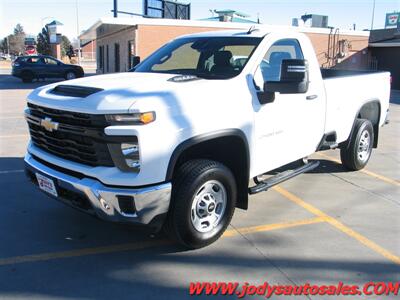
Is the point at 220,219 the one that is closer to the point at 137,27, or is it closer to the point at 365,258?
the point at 365,258

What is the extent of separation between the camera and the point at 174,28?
22.8m

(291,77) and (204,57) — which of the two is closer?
(291,77)

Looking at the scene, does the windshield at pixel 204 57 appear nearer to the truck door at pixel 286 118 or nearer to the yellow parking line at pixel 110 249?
the truck door at pixel 286 118

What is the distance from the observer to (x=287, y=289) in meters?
3.44

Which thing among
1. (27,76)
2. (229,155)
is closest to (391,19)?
(27,76)

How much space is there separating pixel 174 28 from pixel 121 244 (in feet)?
65.8

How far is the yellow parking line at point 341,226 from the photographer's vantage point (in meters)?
4.08

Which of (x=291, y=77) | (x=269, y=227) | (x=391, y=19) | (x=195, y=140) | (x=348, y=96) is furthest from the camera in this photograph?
(x=391, y=19)

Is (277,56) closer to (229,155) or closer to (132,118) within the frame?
(229,155)

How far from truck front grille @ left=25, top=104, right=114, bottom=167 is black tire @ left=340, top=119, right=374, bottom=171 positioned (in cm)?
430

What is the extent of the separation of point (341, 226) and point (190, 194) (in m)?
2.01

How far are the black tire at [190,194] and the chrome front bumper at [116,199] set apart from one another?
167 mm

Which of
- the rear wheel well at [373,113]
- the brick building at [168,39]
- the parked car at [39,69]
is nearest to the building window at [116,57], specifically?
the brick building at [168,39]

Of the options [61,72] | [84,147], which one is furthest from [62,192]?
[61,72]
